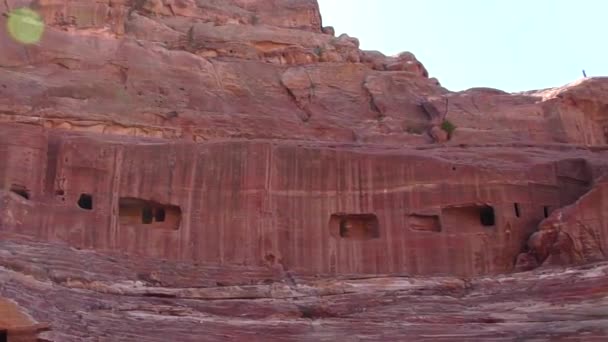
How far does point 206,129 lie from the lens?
33.1 meters

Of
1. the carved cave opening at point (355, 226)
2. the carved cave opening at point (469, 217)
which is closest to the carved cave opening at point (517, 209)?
the carved cave opening at point (469, 217)

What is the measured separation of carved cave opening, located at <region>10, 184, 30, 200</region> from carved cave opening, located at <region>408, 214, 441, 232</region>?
37.9 ft

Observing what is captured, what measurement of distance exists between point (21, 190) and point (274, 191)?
7461 millimetres

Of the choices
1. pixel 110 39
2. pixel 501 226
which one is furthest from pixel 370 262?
pixel 110 39

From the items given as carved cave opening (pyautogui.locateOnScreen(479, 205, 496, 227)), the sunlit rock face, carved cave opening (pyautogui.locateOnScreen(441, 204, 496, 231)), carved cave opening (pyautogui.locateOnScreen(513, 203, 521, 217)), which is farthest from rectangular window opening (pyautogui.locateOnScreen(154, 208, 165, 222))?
carved cave opening (pyautogui.locateOnScreen(513, 203, 521, 217))

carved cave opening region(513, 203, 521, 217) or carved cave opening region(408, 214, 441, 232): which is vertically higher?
carved cave opening region(513, 203, 521, 217)

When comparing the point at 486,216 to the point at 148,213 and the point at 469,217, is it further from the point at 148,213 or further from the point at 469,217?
the point at 148,213

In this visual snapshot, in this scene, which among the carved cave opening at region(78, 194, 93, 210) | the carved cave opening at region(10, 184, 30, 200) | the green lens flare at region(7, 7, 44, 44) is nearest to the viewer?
the carved cave opening at region(10, 184, 30, 200)

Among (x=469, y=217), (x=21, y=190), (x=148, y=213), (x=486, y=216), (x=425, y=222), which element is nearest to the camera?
(x=21, y=190)

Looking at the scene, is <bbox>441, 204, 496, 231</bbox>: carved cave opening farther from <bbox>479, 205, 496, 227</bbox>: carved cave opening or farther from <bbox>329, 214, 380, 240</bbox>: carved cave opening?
<bbox>329, 214, 380, 240</bbox>: carved cave opening

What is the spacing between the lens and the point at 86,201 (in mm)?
26500

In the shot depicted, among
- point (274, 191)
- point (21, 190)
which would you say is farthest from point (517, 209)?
point (21, 190)

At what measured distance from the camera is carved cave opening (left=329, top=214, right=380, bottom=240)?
27672 mm

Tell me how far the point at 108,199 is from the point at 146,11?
644 inches
